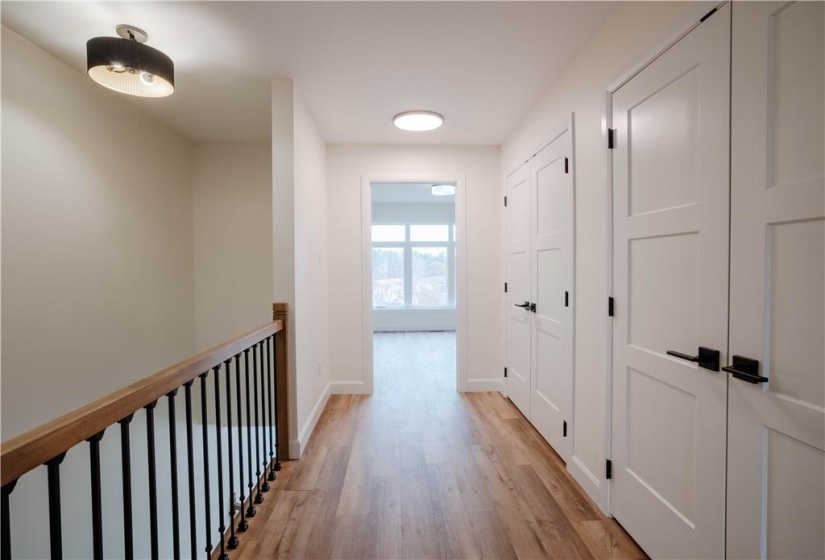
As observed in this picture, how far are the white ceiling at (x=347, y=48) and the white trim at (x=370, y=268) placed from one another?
733 mm

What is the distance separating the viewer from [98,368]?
2434 millimetres

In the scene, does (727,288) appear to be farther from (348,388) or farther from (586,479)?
(348,388)

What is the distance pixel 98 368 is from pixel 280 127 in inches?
79.8

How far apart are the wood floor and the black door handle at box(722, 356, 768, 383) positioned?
976mm

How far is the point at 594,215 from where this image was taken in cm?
191

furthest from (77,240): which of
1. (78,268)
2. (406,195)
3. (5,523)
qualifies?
(406,195)

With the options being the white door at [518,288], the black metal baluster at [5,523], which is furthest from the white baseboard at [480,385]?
the black metal baluster at [5,523]

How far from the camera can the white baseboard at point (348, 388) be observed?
354 centimetres

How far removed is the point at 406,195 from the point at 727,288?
19.6ft

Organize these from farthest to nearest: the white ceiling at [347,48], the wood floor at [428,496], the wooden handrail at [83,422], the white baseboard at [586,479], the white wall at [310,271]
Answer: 1. the white wall at [310,271]
2. the white baseboard at [586,479]
3. the white ceiling at [347,48]
4. the wood floor at [428,496]
5. the wooden handrail at [83,422]

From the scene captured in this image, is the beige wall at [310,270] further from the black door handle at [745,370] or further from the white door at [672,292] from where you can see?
the black door handle at [745,370]

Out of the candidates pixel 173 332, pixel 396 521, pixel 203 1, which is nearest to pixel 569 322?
pixel 396 521

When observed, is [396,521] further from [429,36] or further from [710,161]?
[429,36]

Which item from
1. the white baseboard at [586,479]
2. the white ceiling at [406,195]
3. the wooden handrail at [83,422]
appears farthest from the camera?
the white ceiling at [406,195]
